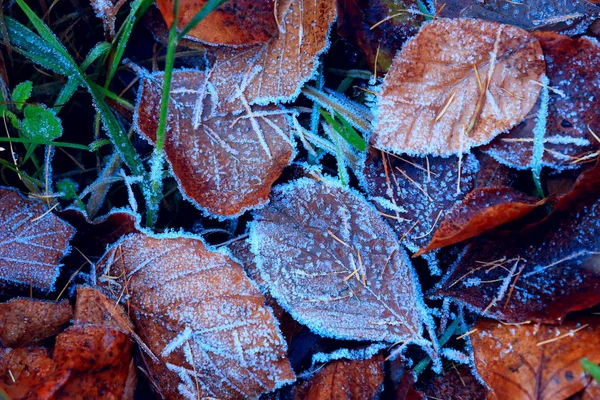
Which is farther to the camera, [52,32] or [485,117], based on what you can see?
[52,32]

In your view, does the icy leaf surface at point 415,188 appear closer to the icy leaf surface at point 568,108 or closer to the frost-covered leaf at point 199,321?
the icy leaf surface at point 568,108

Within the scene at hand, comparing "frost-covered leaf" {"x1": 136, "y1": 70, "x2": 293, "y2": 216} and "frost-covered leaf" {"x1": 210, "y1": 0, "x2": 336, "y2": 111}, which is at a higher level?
"frost-covered leaf" {"x1": 210, "y1": 0, "x2": 336, "y2": 111}

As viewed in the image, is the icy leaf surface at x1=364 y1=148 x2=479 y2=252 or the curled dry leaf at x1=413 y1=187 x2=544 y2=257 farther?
the icy leaf surface at x1=364 y1=148 x2=479 y2=252

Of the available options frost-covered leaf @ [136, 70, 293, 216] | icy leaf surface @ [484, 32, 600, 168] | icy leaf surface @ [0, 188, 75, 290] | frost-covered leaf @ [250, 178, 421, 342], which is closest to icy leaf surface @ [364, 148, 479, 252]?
frost-covered leaf @ [250, 178, 421, 342]

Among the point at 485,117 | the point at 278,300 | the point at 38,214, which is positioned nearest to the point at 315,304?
the point at 278,300

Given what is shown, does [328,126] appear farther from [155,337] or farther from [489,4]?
[155,337]

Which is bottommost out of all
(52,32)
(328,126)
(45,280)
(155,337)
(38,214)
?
(155,337)

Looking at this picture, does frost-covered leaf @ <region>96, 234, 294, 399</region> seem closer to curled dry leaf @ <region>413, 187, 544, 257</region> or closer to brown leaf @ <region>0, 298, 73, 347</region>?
brown leaf @ <region>0, 298, 73, 347</region>
